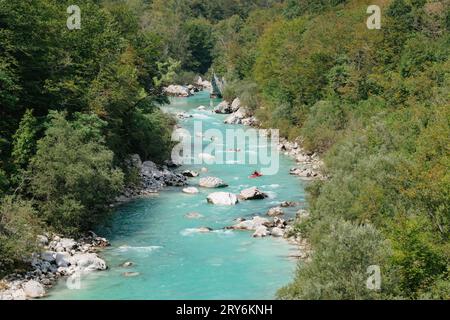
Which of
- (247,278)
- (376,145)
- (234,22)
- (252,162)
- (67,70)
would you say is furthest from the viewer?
(234,22)

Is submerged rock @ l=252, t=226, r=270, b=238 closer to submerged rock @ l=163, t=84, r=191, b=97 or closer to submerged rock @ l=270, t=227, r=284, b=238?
submerged rock @ l=270, t=227, r=284, b=238

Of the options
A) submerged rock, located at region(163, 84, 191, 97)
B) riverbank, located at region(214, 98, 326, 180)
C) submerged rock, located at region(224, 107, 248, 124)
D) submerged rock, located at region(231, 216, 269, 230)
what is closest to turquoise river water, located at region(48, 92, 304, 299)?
submerged rock, located at region(231, 216, 269, 230)

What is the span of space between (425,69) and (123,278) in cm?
3074

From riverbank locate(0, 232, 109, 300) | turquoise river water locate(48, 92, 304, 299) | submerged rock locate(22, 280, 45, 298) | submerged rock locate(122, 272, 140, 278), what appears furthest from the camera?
submerged rock locate(122, 272, 140, 278)

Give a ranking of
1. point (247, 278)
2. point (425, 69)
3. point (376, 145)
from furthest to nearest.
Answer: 1. point (425, 69)
2. point (376, 145)
3. point (247, 278)

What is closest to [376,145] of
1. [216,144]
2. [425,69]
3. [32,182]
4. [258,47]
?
[425,69]

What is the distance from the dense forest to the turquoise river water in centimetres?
208

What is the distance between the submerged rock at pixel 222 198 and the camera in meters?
43.7

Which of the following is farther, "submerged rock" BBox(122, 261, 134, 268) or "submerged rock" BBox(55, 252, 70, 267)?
"submerged rock" BBox(122, 261, 134, 268)

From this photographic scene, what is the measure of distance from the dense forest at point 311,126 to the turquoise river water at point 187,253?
6.82 ft

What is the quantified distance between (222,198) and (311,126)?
17.6 meters

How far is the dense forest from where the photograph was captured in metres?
24.3

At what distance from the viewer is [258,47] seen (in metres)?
90.5
